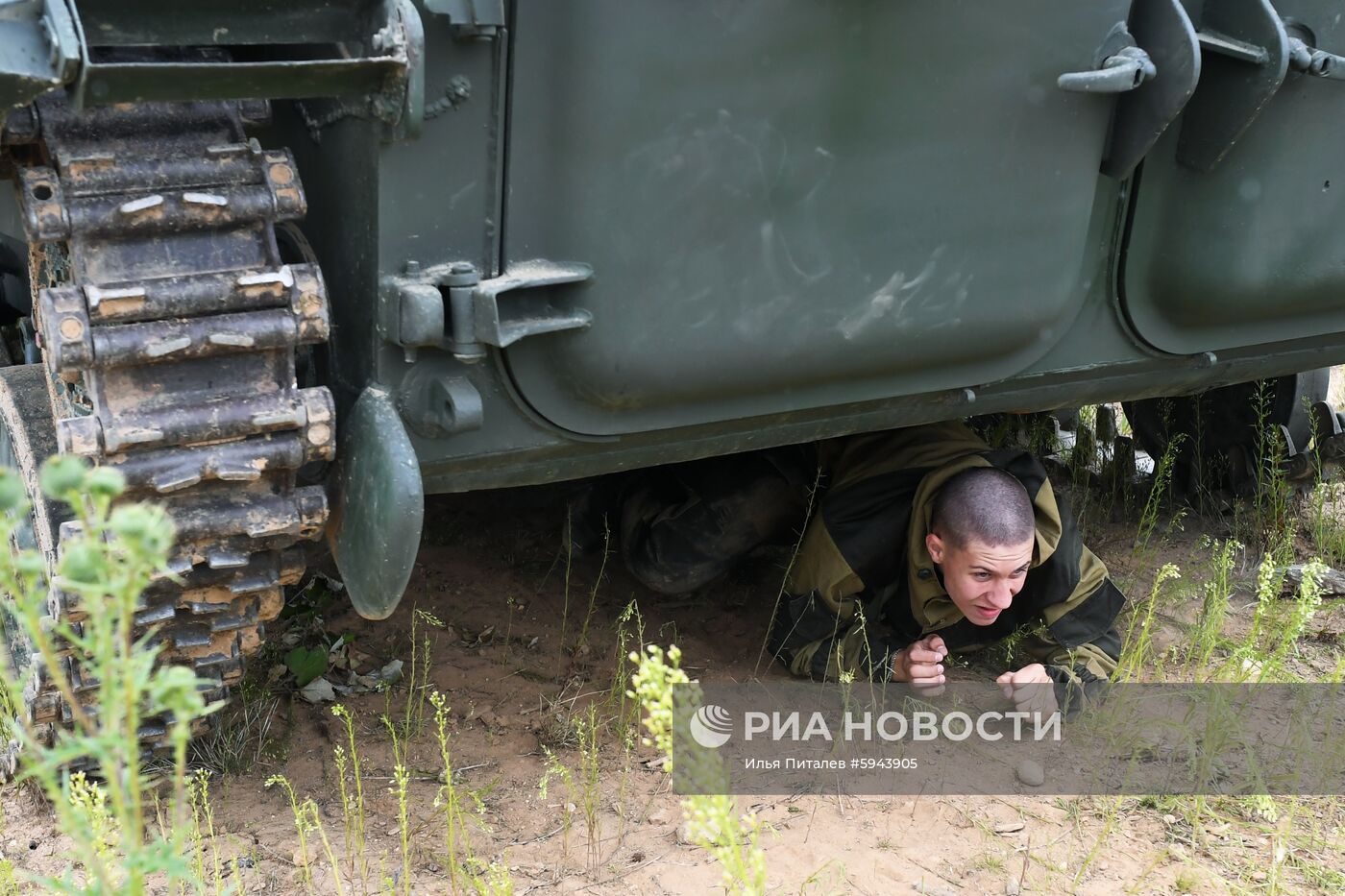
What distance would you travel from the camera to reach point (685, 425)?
2420mm

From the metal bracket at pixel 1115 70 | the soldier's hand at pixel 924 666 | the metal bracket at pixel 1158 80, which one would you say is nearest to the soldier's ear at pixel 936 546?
the soldier's hand at pixel 924 666

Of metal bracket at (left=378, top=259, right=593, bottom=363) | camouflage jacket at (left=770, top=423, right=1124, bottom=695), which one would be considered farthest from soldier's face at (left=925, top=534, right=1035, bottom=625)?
metal bracket at (left=378, top=259, right=593, bottom=363)

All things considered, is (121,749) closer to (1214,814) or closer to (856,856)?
(856,856)

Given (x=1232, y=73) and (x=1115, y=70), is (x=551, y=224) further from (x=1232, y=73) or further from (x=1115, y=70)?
(x=1232, y=73)

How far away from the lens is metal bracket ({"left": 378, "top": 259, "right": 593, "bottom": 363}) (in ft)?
6.71

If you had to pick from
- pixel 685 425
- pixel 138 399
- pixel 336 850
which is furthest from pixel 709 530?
pixel 138 399

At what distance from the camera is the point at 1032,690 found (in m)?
2.99

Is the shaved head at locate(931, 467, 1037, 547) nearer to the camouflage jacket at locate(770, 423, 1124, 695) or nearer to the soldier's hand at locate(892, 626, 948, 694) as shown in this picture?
the camouflage jacket at locate(770, 423, 1124, 695)

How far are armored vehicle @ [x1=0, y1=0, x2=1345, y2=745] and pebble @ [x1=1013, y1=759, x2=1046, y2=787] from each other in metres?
0.73

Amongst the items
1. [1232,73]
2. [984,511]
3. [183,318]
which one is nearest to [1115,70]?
[1232,73]

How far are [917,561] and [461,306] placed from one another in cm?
139

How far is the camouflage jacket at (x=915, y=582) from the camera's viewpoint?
10.2ft

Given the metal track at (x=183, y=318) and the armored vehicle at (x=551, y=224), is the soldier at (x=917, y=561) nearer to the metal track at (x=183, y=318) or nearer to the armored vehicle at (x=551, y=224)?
the armored vehicle at (x=551, y=224)

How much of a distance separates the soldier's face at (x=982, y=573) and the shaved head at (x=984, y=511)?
0.02m
